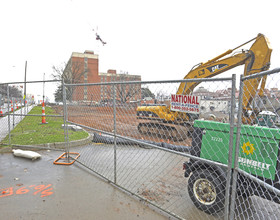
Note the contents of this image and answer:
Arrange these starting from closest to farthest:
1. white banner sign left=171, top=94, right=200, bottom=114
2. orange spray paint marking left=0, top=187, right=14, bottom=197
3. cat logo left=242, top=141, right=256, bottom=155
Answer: white banner sign left=171, top=94, right=200, bottom=114 < cat logo left=242, top=141, right=256, bottom=155 < orange spray paint marking left=0, top=187, right=14, bottom=197

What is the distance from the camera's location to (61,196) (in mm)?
3180

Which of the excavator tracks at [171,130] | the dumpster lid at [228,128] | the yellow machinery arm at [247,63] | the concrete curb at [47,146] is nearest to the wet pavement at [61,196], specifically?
the concrete curb at [47,146]

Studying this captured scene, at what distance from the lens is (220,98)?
97.3 inches

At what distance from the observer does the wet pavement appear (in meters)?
2.70

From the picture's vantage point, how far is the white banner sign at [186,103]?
2.30 meters

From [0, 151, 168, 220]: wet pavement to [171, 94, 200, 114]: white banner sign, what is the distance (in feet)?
5.48

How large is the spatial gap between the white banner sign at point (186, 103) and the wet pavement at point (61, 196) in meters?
1.67

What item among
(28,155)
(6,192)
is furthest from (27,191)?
(28,155)

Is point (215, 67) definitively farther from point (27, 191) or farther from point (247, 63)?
point (27, 191)

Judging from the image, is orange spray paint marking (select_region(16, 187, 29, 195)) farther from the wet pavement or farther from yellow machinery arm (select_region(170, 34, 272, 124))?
yellow machinery arm (select_region(170, 34, 272, 124))

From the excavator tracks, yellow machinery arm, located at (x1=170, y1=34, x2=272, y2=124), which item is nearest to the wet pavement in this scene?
the excavator tracks

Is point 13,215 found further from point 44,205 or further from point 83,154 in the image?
point 83,154

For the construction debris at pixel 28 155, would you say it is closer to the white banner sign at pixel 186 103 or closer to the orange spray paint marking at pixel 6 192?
the orange spray paint marking at pixel 6 192

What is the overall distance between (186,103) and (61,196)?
8.90 feet
